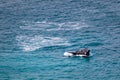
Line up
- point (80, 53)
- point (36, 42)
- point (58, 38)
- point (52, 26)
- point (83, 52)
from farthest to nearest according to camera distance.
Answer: point (52, 26)
point (58, 38)
point (36, 42)
point (80, 53)
point (83, 52)

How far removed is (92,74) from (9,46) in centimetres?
3649

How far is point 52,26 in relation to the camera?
6496 inches

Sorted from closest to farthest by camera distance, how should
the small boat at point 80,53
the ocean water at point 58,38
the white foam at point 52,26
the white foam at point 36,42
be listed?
the ocean water at point 58,38, the small boat at point 80,53, the white foam at point 36,42, the white foam at point 52,26

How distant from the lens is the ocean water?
136m

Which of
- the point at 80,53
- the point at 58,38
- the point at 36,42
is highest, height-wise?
the point at 58,38

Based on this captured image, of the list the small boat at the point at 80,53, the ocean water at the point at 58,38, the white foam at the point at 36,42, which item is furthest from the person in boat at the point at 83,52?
the white foam at the point at 36,42

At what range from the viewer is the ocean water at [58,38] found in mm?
136375

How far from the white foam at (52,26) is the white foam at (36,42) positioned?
7.08 m

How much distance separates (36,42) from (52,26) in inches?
579

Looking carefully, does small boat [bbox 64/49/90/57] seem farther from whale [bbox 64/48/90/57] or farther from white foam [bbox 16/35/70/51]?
white foam [bbox 16/35/70/51]

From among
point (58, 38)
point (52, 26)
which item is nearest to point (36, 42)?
point (58, 38)

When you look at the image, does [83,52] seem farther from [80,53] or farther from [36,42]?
[36,42]

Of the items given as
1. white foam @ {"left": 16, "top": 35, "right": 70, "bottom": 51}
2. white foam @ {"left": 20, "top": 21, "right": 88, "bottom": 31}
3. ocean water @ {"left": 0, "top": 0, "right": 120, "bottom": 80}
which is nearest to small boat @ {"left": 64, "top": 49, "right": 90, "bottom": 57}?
ocean water @ {"left": 0, "top": 0, "right": 120, "bottom": 80}

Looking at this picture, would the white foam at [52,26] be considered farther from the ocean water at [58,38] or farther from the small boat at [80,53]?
the small boat at [80,53]
